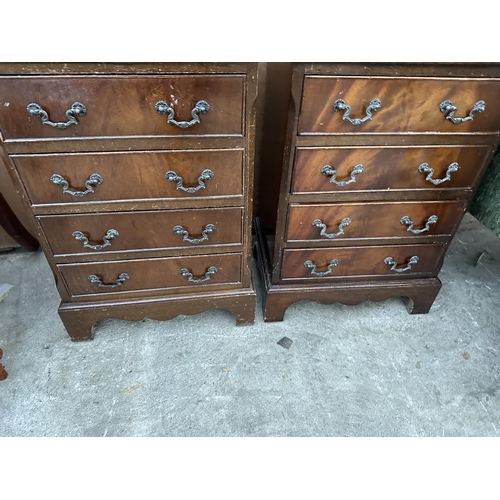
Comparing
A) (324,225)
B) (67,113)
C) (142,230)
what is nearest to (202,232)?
(142,230)

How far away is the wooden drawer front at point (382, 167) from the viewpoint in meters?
1.14

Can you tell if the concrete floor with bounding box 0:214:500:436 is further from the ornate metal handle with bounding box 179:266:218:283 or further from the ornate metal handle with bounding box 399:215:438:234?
the ornate metal handle with bounding box 399:215:438:234

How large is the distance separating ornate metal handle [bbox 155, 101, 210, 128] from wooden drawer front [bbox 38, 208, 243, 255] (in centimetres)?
29

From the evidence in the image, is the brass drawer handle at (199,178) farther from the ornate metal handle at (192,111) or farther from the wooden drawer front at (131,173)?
the ornate metal handle at (192,111)

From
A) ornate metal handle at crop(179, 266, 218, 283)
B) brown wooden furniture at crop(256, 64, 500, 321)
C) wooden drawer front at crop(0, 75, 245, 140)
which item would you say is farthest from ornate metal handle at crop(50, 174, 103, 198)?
brown wooden furniture at crop(256, 64, 500, 321)

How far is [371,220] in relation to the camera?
1309 mm

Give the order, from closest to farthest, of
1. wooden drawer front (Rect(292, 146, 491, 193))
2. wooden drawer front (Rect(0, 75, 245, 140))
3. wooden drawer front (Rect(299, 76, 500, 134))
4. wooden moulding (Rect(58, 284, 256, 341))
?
wooden drawer front (Rect(0, 75, 245, 140)), wooden drawer front (Rect(299, 76, 500, 134)), wooden drawer front (Rect(292, 146, 491, 193)), wooden moulding (Rect(58, 284, 256, 341))

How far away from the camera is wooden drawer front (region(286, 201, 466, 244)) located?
1.27m

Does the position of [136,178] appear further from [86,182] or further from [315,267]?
[315,267]

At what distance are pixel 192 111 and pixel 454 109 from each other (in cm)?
71

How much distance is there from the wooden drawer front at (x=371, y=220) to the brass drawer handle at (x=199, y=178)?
0.97 ft

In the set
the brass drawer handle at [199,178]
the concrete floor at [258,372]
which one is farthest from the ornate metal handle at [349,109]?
the concrete floor at [258,372]
